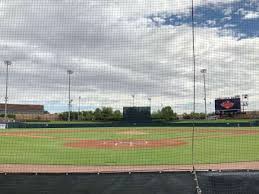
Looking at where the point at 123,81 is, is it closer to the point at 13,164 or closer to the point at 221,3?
the point at 221,3

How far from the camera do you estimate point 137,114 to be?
12.5m

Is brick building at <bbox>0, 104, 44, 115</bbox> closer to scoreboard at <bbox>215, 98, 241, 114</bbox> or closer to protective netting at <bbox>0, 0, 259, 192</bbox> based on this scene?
protective netting at <bbox>0, 0, 259, 192</bbox>

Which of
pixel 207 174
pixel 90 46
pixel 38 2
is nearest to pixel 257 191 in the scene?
pixel 207 174

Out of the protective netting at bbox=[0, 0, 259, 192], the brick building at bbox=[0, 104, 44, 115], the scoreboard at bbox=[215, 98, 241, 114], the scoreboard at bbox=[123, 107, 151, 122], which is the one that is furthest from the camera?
the scoreboard at bbox=[215, 98, 241, 114]

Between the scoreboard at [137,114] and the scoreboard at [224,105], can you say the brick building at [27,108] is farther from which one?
the scoreboard at [224,105]

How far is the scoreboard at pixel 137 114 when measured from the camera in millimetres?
11727

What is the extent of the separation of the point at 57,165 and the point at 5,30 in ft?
16.3

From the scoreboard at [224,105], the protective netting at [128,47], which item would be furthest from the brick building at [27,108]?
the scoreboard at [224,105]

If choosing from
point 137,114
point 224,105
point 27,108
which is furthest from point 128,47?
point 224,105

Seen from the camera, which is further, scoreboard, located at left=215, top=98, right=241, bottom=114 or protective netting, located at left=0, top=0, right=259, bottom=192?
scoreboard, located at left=215, top=98, right=241, bottom=114

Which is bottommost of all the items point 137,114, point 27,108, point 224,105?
point 137,114

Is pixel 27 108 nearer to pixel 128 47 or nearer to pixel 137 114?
pixel 137 114

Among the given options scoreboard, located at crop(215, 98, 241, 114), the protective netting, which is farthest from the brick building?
scoreboard, located at crop(215, 98, 241, 114)

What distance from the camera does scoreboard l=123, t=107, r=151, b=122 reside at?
11727 millimetres
